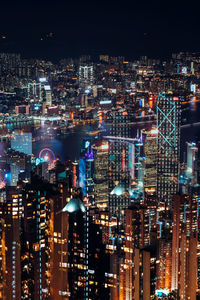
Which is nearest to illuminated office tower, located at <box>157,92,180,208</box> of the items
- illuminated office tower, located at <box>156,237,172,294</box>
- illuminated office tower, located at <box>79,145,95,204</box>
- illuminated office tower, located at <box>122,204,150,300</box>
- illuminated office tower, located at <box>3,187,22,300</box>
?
illuminated office tower, located at <box>79,145,95,204</box>

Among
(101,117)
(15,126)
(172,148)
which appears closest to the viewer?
(172,148)

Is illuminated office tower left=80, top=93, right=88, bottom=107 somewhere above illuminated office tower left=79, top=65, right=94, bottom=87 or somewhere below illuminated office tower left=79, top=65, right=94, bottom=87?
below

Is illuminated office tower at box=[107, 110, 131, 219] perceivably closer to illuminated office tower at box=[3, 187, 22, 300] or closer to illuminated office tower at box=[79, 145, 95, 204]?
illuminated office tower at box=[79, 145, 95, 204]

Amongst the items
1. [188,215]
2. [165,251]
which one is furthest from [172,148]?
[165,251]

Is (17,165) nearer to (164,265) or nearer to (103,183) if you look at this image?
(103,183)

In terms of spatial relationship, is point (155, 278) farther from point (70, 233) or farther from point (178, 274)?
point (70, 233)

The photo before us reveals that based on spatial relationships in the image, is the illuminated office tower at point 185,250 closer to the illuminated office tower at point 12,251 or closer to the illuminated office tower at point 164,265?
the illuminated office tower at point 164,265

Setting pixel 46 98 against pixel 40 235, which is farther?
pixel 46 98
